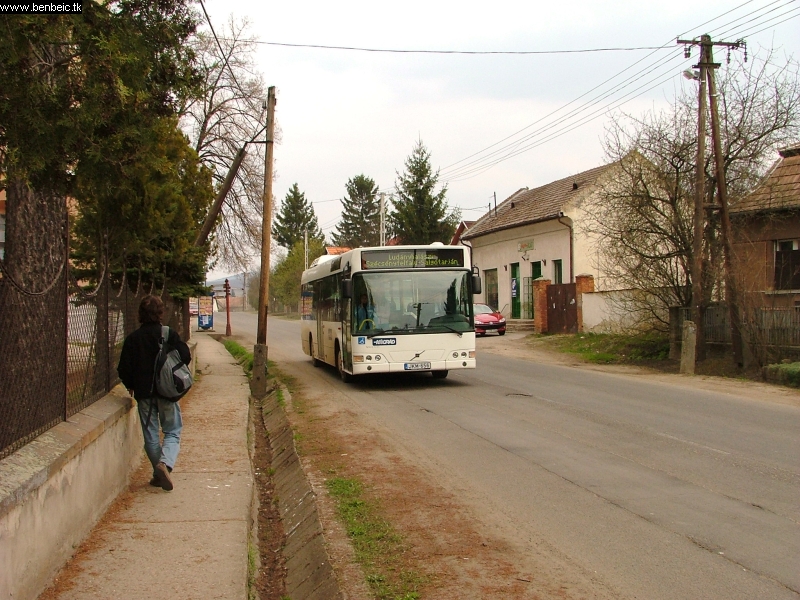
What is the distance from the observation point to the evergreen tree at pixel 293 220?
11006cm

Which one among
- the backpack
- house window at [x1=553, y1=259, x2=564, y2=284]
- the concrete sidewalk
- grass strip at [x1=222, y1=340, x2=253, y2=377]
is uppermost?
house window at [x1=553, y1=259, x2=564, y2=284]

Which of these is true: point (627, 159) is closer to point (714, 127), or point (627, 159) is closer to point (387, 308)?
point (714, 127)

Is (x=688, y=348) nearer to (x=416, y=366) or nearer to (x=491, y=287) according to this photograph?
(x=416, y=366)

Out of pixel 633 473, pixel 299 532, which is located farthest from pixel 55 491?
pixel 633 473

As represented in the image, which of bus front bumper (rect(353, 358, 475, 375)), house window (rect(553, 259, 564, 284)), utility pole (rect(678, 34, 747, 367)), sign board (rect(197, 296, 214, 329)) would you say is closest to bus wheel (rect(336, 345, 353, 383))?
bus front bumper (rect(353, 358, 475, 375))

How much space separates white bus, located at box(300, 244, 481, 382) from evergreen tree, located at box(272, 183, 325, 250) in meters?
95.0

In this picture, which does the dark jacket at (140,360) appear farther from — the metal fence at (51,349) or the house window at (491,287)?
the house window at (491,287)

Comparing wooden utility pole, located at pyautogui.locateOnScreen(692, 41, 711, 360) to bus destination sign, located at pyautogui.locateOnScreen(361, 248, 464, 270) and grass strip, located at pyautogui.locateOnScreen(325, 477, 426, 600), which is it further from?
grass strip, located at pyautogui.locateOnScreen(325, 477, 426, 600)

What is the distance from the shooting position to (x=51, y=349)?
6008mm

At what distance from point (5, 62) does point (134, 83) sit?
119cm

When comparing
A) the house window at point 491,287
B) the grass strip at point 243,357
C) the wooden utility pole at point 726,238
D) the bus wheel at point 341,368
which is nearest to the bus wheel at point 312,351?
the grass strip at point 243,357

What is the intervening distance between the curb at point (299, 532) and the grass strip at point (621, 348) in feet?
45.1

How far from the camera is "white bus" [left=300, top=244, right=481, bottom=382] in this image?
15156mm

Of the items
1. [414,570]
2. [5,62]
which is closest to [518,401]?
[414,570]
